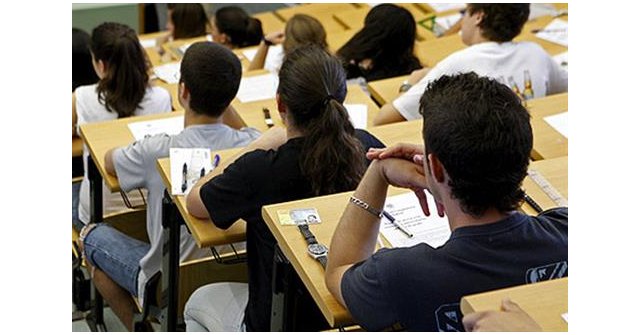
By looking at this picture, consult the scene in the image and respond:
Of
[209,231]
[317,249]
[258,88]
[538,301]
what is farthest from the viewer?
[258,88]

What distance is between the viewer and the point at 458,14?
534cm

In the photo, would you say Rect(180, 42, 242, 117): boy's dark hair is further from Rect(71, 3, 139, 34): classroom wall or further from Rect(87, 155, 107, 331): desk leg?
Rect(71, 3, 139, 34): classroom wall

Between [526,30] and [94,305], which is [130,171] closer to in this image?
[94,305]

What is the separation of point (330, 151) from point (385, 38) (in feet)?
5.75

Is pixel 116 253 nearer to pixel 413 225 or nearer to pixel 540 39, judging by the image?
pixel 413 225

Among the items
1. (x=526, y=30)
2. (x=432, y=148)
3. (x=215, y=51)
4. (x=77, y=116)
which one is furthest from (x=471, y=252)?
(x=526, y=30)

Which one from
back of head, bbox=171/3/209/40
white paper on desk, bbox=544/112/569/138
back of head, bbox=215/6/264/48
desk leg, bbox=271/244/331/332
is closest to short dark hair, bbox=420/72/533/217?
desk leg, bbox=271/244/331/332

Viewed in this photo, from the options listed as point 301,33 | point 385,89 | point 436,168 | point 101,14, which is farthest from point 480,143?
point 101,14

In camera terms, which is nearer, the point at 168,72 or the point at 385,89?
the point at 385,89

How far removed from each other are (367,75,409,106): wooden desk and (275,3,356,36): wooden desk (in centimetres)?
163

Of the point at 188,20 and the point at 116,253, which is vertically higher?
the point at 188,20

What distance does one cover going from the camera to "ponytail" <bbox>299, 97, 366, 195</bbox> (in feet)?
7.89

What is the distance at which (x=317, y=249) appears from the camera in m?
2.17

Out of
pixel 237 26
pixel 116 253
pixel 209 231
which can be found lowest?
pixel 116 253
